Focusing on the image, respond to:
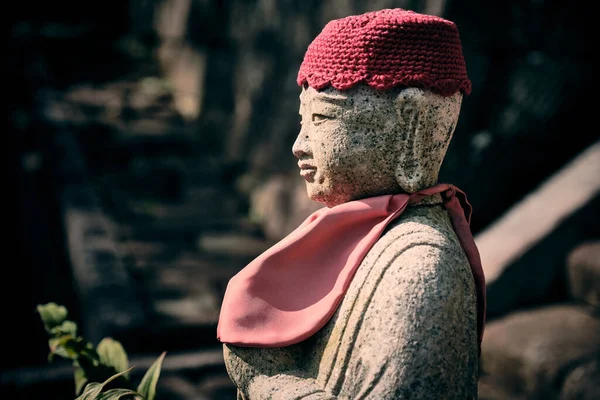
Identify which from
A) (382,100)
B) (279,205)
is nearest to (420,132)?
(382,100)

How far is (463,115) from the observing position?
4578mm

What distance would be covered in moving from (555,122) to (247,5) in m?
3.30

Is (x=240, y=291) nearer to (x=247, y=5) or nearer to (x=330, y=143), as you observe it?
(x=330, y=143)

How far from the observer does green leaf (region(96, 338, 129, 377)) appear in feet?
8.64

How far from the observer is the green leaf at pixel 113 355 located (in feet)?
8.64

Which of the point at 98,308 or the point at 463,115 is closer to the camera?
the point at 463,115

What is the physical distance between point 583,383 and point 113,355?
89.0 inches

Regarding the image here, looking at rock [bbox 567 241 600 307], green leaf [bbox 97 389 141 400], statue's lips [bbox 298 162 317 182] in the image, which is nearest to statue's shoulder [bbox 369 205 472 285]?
statue's lips [bbox 298 162 317 182]

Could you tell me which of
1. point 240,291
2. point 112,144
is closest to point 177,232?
point 112,144

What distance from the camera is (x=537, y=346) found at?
150 inches

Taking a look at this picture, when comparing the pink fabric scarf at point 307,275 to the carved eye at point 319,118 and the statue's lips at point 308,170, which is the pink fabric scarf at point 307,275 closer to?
the statue's lips at point 308,170

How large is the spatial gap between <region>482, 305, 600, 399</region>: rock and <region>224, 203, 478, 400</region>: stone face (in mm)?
1948

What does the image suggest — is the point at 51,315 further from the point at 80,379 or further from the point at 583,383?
the point at 583,383

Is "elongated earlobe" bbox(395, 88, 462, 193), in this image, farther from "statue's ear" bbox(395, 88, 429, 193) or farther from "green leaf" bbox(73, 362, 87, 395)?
"green leaf" bbox(73, 362, 87, 395)
